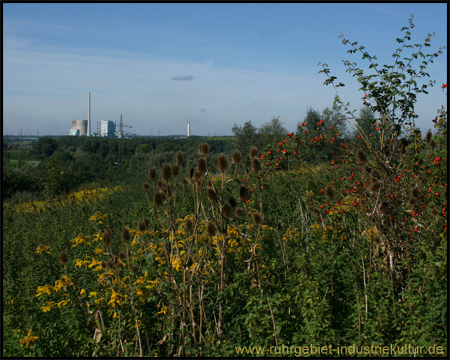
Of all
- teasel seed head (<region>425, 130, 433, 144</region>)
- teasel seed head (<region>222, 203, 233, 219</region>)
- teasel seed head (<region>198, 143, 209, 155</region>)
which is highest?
teasel seed head (<region>425, 130, 433, 144</region>)

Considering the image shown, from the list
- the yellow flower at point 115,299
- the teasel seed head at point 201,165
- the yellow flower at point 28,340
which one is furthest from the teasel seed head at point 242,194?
the yellow flower at point 28,340

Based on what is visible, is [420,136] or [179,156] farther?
[420,136]

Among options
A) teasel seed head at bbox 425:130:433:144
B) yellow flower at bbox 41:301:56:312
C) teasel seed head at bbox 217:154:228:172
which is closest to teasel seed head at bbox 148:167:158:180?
teasel seed head at bbox 217:154:228:172

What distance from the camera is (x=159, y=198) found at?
3.37 m

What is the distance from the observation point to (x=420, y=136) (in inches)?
199

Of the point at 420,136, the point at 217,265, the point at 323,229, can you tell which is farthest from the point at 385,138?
the point at 217,265

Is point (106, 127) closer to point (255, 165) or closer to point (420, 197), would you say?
point (420, 197)

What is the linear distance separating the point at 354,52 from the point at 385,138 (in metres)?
1.38

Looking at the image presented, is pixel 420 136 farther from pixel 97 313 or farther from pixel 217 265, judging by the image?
pixel 97 313

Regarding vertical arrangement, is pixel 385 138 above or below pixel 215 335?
above

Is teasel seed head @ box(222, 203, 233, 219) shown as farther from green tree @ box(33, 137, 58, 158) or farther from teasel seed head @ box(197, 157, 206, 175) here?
green tree @ box(33, 137, 58, 158)

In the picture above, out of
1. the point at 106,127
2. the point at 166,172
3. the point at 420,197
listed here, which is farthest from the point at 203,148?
the point at 106,127

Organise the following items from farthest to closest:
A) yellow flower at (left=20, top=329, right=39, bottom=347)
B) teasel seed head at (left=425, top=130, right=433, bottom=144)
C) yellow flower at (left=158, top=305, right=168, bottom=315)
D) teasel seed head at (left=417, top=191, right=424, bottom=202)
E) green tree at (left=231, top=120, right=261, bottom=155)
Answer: green tree at (left=231, top=120, right=261, bottom=155) → teasel seed head at (left=425, top=130, right=433, bottom=144) → teasel seed head at (left=417, top=191, right=424, bottom=202) → yellow flower at (left=158, top=305, right=168, bottom=315) → yellow flower at (left=20, top=329, right=39, bottom=347)

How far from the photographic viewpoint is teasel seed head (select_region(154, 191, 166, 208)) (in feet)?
11.0
